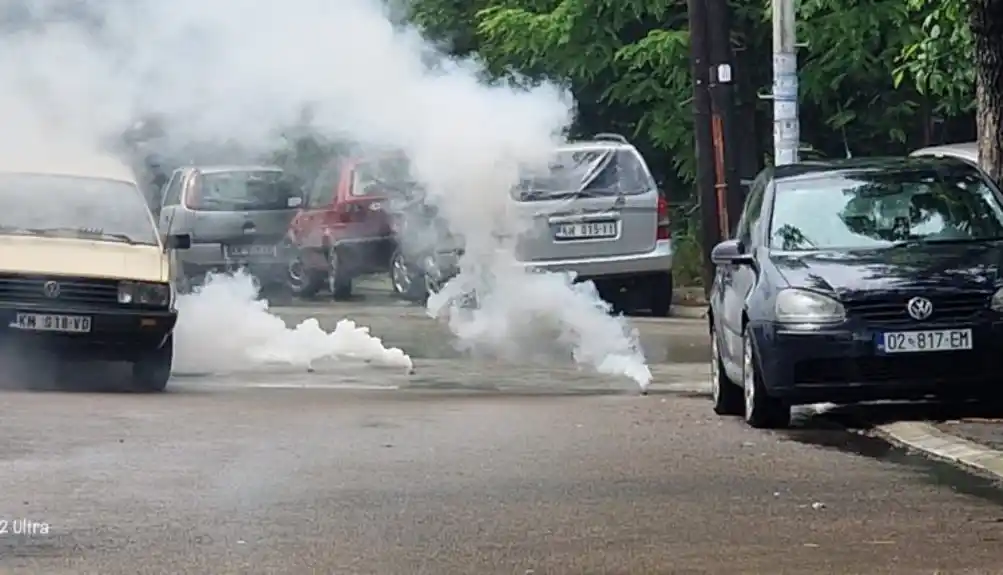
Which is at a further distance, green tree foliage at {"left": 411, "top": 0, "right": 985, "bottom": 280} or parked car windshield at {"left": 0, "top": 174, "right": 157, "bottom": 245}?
green tree foliage at {"left": 411, "top": 0, "right": 985, "bottom": 280}

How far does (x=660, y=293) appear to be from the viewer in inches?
876

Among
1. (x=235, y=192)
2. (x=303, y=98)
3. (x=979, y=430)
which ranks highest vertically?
(x=303, y=98)

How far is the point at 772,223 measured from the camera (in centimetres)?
1353

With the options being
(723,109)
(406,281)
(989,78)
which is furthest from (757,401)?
(723,109)

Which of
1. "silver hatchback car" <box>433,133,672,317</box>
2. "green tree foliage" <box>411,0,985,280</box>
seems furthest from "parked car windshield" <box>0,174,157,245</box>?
"green tree foliage" <box>411,0,985,280</box>

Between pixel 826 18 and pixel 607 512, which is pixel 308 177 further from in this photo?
pixel 607 512

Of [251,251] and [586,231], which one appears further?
[251,251]

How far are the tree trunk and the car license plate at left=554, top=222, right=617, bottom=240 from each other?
4.97 metres

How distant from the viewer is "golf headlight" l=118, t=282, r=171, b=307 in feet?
50.6

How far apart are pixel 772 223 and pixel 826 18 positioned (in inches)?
542

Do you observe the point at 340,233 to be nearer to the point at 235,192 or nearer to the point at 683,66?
the point at 235,192

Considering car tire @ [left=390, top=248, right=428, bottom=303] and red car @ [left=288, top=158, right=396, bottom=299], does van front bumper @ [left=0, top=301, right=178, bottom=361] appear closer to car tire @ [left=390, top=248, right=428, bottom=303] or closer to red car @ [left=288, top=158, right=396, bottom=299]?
red car @ [left=288, top=158, right=396, bottom=299]

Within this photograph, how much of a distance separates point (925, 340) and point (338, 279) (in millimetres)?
14471

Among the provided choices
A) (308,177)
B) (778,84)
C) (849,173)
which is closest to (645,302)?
(778,84)
